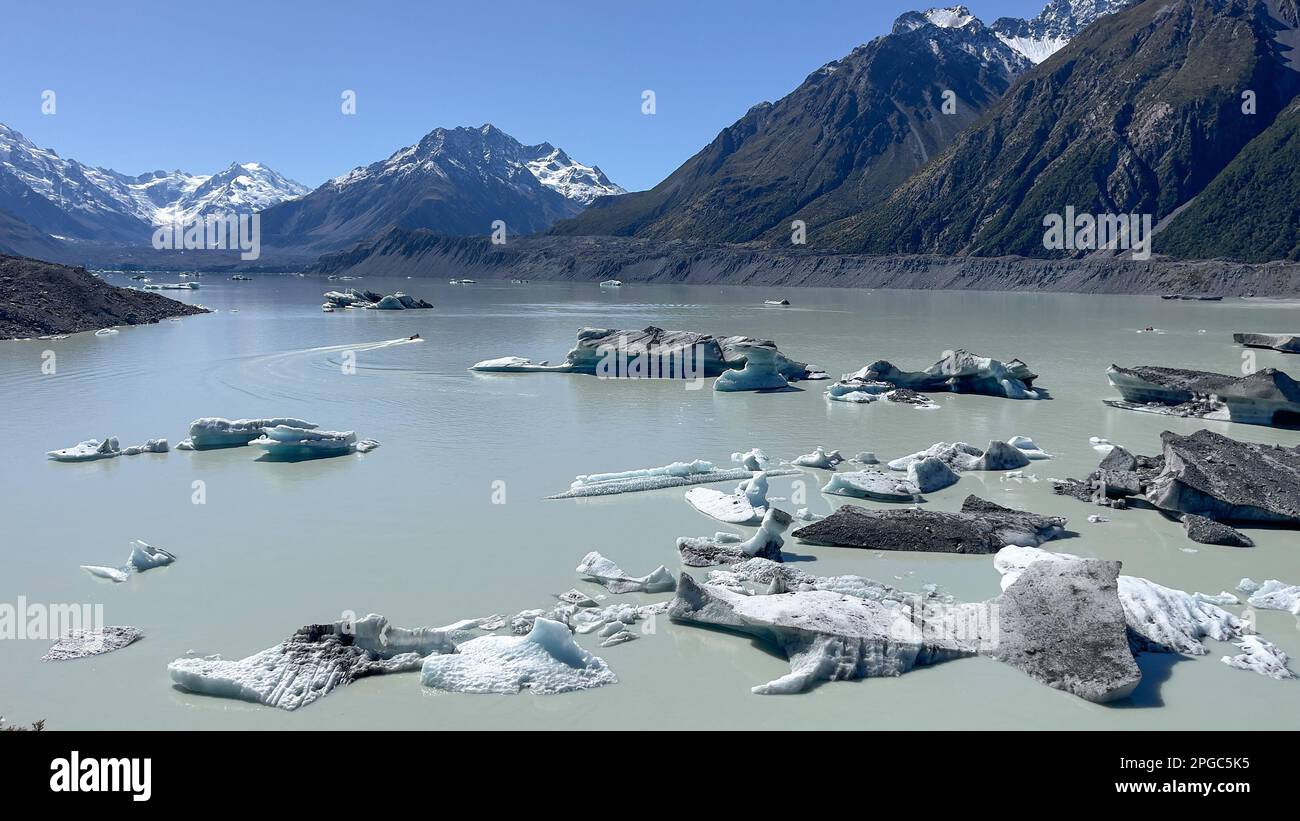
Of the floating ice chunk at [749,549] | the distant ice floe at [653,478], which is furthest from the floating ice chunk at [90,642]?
the distant ice floe at [653,478]

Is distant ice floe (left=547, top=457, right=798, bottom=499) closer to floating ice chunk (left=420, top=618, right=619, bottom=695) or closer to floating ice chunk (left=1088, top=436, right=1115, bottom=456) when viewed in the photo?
floating ice chunk (left=420, top=618, right=619, bottom=695)

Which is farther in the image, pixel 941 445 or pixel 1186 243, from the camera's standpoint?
pixel 1186 243

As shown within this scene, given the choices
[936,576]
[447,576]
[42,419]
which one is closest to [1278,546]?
[936,576]

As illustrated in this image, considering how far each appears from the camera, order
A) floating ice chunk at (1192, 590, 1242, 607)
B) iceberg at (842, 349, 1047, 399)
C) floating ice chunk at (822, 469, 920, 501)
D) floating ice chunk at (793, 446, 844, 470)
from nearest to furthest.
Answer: floating ice chunk at (1192, 590, 1242, 607)
floating ice chunk at (822, 469, 920, 501)
floating ice chunk at (793, 446, 844, 470)
iceberg at (842, 349, 1047, 399)

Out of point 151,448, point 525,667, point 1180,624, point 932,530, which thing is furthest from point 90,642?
point 1180,624

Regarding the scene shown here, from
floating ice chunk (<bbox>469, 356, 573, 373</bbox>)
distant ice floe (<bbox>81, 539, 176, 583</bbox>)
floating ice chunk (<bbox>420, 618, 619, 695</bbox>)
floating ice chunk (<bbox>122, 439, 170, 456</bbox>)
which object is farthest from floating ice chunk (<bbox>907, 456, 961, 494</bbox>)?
floating ice chunk (<bbox>469, 356, 573, 373</bbox>)

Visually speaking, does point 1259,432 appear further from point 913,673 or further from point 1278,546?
point 913,673
